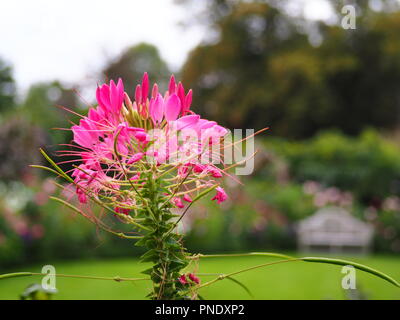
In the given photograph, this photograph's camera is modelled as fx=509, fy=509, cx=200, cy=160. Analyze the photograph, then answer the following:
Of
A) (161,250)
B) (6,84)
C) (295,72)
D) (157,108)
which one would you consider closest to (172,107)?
(157,108)

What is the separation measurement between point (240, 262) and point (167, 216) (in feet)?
20.0

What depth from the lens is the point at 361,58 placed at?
70.1 feet

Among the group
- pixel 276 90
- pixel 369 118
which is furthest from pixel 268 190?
pixel 369 118

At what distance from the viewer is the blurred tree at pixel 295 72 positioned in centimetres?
1977

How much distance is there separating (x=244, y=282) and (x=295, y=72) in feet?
48.9

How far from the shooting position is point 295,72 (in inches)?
760

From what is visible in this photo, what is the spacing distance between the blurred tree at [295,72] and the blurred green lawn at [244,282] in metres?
13.6

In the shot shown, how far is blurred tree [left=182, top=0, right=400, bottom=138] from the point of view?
64.8 ft

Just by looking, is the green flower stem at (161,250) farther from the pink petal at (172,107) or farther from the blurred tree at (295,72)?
the blurred tree at (295,72)

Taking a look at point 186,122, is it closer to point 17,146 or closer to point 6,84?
point 17,146

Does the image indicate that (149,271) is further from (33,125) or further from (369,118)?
(369,118)

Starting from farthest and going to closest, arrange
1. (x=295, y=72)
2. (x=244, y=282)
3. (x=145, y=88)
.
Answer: (x=295, y=72) → (x=244, y=282) → (x=145, y=88)

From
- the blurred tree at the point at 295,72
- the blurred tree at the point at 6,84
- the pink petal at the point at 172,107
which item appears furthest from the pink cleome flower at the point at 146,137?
the blurred tree at the point at 295,72
